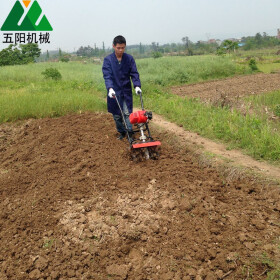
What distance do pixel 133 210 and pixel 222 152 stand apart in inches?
81.0

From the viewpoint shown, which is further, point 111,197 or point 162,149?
point 162,149

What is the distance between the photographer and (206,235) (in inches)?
119

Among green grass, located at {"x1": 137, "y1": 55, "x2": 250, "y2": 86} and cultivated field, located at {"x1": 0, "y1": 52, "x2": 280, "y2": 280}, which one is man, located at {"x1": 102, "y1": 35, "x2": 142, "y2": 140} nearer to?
cultivated field, located at {"x1": 0, "y1": 52, "x2": 280, "y2": 280}

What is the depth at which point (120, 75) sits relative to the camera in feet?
16.8

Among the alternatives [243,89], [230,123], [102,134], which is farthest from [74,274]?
[243,89]

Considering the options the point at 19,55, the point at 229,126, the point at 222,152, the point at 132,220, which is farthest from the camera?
the point at 19,55

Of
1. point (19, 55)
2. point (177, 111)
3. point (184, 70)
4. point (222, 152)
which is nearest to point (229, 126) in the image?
point (222, 152)

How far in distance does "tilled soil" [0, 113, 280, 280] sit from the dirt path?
0.99 feet

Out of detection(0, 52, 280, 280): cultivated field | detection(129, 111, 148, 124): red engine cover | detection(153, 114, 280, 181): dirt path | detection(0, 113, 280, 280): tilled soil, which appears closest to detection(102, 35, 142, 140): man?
detection(129, 111, 148, 124): red engine cover

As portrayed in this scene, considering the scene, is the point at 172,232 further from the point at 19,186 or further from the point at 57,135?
the point at 57,135

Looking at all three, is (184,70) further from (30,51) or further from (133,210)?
(30,51)

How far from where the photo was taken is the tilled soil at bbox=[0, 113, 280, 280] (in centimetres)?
276

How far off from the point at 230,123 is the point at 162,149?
1.44 metres

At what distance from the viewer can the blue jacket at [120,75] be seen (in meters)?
5.01
